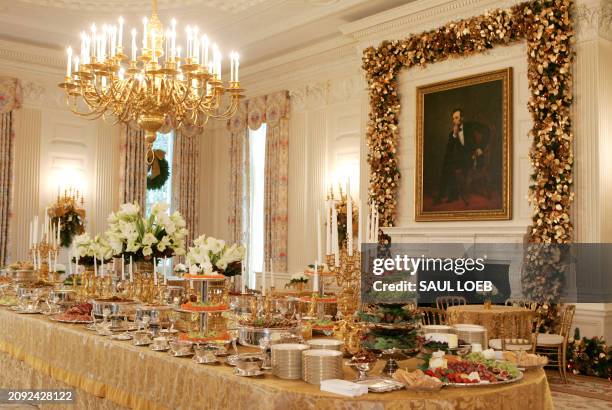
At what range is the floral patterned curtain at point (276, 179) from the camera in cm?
1170

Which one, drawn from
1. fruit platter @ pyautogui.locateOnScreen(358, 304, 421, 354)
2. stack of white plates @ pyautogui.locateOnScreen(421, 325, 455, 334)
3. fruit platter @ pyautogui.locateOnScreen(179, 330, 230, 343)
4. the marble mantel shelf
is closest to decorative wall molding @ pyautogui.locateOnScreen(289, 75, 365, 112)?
the marble mantel shelf

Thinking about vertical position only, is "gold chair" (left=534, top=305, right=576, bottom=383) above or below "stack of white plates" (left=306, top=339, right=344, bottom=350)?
below

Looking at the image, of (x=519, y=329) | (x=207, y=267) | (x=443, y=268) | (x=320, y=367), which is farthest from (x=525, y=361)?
(x=443, y=268)

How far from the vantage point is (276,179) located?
11945 millimetres

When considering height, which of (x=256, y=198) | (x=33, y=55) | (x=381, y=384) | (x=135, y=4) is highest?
(x=135, y=4)

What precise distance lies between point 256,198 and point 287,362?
10.1 meters

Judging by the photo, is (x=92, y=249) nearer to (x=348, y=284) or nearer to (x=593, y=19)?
(x=348, y=284)

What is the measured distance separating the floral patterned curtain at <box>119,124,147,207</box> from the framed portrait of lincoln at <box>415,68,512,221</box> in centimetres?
580

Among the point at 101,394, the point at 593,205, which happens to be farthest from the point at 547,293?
the point at 101,394

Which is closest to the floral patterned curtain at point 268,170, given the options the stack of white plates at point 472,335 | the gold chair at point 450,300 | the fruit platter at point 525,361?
the gold chair at point 450,300

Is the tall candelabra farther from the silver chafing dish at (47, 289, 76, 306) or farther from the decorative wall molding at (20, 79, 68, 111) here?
the decorative wall molding at (20, 79, 68, 111)

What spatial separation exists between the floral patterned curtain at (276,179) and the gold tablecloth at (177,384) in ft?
22.5

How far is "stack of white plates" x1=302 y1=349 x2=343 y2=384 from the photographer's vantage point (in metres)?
2.85

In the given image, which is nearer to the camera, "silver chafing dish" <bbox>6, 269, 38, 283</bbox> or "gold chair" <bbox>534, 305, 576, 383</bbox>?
"gold chair" <bbox>534, 305, 576, 383</bbox>
